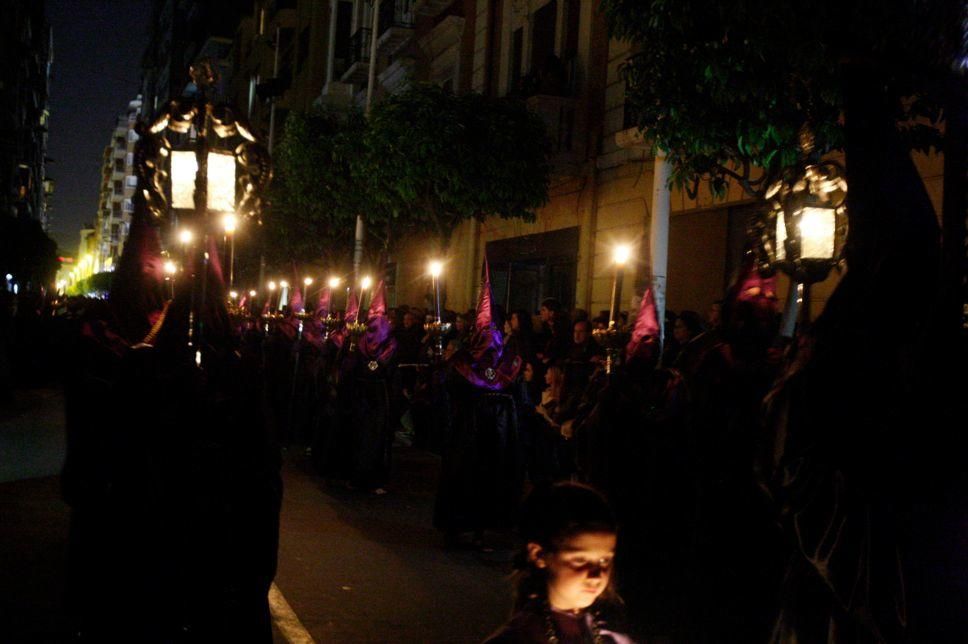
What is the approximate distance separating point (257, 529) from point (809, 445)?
9.12 feet

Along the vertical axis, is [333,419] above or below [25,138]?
below

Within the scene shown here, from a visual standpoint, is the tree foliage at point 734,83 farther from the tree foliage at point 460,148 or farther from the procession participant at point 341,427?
the tree foliage at point 460,148

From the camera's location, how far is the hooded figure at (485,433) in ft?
29.7

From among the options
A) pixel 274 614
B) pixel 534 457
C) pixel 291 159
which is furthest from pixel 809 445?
pixel 291 159

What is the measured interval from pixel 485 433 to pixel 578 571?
6.45 metres

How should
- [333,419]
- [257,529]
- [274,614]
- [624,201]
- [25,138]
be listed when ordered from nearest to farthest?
[257,529], [274,614], [333,419], [624,201], [25,138]

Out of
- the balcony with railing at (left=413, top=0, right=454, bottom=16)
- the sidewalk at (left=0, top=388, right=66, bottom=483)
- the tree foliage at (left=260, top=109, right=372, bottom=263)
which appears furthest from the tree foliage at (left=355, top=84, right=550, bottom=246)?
the balcony with railing at (left=413, top=0, right=454, bottom=16)

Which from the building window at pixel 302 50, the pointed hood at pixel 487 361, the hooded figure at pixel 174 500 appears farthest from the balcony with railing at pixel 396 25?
the hooded figure at pixel 174 500

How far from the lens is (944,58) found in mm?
2928

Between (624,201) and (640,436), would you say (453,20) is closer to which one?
(624,201)

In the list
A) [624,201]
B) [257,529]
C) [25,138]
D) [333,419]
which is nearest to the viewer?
[257,529]

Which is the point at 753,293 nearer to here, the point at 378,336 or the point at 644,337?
the point at 644,337

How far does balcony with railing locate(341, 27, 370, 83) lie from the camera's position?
29.9m

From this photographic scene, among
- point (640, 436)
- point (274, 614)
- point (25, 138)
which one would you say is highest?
point (25, 138)
